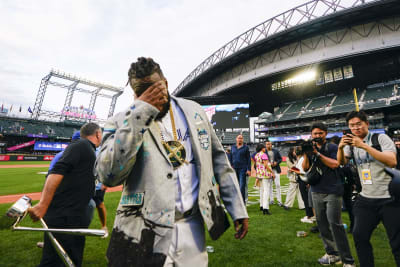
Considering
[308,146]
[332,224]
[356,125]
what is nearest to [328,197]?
[332,224]

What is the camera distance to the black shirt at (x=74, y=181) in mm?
2193

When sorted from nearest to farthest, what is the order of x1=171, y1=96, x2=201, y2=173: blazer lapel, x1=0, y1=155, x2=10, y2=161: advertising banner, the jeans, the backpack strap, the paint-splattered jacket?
1. the paint-splattered jacket
2. x1=171, y1=96, x2=201, y2=173: blazer lapel
3. the backpack strap
4. the jeans
5. x1=0, y1=155, x2=10, y2=161: advertising banner

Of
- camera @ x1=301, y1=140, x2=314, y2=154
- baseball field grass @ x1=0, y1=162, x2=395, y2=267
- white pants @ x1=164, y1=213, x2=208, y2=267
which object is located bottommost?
baseball field grass @ x1=0, y1=162, x2=395, y2=267

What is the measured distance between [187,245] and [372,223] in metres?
2.69

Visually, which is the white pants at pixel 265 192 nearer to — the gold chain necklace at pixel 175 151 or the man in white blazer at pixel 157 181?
the man in white blazer at pixel 157 181

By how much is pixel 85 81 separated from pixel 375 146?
55.9m

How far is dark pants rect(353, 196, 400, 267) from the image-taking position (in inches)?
95.7

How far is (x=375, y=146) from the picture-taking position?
2.71 metres

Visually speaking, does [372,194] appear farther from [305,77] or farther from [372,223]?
[305,77]

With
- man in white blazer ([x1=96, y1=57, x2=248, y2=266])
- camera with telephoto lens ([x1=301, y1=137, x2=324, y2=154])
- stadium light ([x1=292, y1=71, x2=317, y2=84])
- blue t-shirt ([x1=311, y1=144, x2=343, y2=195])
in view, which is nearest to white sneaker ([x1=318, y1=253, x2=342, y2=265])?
blue t-shirt ([x1=311, y1=144, x2=343, y2=195])

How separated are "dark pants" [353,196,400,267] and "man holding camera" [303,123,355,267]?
1.42 feet

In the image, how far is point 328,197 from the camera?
3211 millimetres

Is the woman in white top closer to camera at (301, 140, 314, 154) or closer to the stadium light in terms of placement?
camera at (301, 140, 314, 154)

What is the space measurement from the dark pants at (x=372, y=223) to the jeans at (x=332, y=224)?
412 mm
